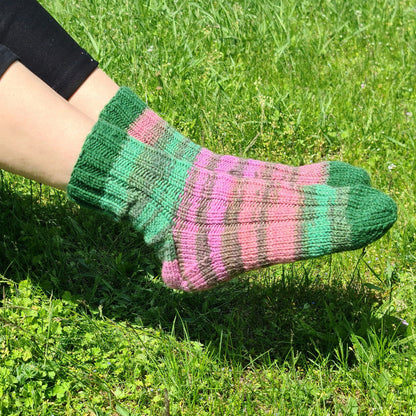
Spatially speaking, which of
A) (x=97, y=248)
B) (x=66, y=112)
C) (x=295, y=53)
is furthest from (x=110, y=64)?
(x=66, y=112)

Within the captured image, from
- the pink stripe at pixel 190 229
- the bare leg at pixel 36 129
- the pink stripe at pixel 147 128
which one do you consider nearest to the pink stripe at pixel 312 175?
the pink stripe at pixel 190 229

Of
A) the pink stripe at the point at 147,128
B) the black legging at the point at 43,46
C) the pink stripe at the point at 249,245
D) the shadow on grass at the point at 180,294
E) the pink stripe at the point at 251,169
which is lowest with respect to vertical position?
the shadow on grass at the point at 180,294

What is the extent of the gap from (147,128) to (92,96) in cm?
25

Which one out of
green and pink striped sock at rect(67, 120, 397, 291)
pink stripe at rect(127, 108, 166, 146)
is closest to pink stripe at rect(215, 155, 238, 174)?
green and pink striped sock at rect(67, 120, 397, 291)

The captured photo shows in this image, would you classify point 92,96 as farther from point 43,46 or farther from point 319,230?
point 319,230

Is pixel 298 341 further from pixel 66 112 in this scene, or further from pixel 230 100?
pixel 230 100

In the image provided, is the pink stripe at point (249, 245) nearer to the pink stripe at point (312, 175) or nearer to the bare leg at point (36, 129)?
the pink stripe at point (312, 175)

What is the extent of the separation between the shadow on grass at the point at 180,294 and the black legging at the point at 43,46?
615 millimetres

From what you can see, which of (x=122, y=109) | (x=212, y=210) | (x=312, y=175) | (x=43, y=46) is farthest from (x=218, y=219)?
(x=43, y=46)

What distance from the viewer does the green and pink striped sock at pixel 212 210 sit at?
5.33ft

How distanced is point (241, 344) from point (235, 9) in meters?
2.28

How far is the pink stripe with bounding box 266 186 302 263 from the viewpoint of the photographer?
1.66 metres

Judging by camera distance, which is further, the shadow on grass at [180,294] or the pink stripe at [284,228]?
the shadow on grass at [180,294]

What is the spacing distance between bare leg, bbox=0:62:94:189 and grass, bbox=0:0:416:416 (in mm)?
481
